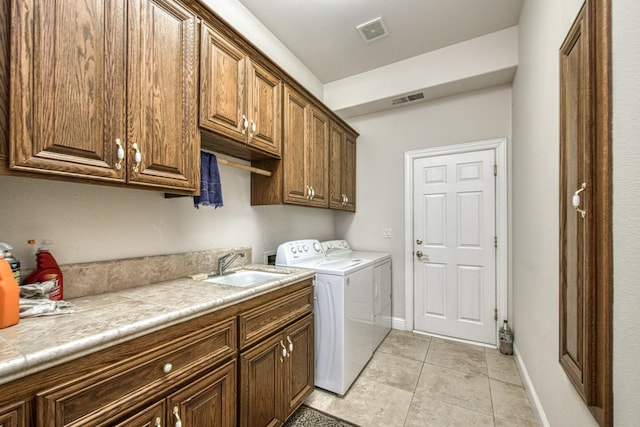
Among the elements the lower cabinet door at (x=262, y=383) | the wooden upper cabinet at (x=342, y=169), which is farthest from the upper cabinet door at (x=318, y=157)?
the lower cabinet door at (x=262, y=383)

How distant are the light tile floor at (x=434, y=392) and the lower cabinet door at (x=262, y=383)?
1.75ft

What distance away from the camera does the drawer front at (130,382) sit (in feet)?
2.35

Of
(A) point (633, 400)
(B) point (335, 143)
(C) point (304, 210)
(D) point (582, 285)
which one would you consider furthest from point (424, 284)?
(A) point (633, 400)

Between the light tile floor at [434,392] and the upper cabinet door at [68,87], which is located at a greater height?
the upper cabinet door at [68,87]

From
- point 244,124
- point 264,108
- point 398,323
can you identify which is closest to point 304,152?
point 264,108

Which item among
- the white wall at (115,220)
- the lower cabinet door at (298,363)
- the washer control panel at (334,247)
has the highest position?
the white wall at (115,220)

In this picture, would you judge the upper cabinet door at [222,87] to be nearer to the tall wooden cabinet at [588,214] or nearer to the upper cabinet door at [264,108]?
the upper cabinet door at [264,108]

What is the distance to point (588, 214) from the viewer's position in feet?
3.08

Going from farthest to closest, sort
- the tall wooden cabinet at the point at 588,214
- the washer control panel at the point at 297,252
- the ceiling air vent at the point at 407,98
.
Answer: the ceiling air vent at the point at 407,98
the washer control panel at the point at 297,252
the tall wooden cabinet at the point at 588,214

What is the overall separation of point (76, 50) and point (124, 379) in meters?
1.18

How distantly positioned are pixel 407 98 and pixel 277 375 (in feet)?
9.56

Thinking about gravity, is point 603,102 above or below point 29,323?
above

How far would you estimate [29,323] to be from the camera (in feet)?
2.84

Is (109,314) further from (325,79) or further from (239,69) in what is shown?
(325,79)
